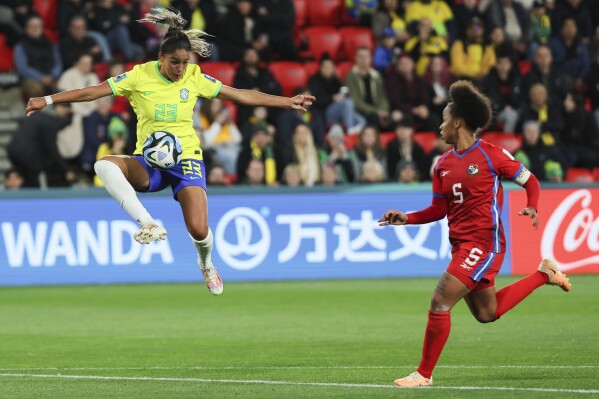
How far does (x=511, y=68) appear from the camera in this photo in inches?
841

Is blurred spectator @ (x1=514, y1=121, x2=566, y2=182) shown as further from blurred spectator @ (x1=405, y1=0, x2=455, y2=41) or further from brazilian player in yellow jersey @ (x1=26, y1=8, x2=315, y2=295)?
brazilian player in yellow jersey @ (x1=26, y1=8, x2=315, y2=295)

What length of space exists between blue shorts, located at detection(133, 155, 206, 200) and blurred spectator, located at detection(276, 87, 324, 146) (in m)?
8.93

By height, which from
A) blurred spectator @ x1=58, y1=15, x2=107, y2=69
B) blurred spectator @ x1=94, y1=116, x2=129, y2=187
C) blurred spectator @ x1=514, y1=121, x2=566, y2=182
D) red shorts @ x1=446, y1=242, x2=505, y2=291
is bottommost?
blurred spectator @ x1=514, y1=121, x2=566, y2=182

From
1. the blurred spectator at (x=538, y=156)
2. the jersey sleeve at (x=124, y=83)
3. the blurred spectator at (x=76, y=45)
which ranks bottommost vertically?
the blurred spectator at (x=538, y=156)

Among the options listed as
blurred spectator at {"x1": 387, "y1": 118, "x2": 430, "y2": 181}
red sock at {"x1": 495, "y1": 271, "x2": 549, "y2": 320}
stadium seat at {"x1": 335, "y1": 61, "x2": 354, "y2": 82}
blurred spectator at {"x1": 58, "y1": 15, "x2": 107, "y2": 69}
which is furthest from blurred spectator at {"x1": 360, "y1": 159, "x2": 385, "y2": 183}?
red sock at {"x1": 495, "y1": 271, "x2": 549, "y2": 320}

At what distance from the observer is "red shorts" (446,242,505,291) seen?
827cm

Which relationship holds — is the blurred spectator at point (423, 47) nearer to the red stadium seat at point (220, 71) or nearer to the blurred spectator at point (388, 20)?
the blurred spectator at point (388, 20)

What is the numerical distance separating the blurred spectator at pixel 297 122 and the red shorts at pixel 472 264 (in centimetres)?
1078

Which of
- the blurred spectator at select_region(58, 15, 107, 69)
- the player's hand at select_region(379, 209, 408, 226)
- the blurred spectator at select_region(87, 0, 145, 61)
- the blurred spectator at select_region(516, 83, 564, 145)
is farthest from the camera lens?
the blurred spectator at select_region(516, 83, 564, 145)

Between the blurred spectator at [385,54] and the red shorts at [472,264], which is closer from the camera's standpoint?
the red shorts at [472,264]

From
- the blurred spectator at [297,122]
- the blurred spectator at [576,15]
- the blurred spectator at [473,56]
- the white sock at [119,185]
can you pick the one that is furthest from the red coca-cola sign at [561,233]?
the white sock at [119,185]

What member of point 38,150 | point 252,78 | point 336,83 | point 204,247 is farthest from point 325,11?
point 204,247

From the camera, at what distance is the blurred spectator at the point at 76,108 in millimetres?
18250

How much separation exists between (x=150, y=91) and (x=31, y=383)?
2407 mm
